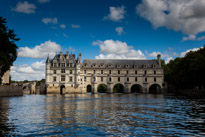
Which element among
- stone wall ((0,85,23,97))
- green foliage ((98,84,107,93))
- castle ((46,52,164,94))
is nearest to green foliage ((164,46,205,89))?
castle ((46,52,164,94))

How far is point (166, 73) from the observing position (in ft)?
318

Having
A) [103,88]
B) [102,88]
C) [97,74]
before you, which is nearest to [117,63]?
[97,74]

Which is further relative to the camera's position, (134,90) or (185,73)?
(134,90)

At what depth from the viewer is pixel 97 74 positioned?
8344 centimetres

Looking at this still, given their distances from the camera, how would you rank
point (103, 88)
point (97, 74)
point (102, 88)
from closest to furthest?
point (97, 74) < point (103, 88) < point (102, 88)

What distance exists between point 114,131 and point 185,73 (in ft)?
204

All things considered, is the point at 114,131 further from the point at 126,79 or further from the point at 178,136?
the point at 126,79

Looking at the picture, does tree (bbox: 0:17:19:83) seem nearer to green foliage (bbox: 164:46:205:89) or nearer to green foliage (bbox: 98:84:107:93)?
green foliage (bbox: 164:46:205:89)

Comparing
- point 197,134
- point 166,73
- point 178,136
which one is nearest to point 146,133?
point 178,136

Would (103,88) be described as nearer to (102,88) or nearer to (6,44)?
(102,88)

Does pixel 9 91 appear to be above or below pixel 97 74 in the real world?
below

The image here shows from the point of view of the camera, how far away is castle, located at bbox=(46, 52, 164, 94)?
79750 millimetres

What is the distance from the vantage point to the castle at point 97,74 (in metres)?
79.8

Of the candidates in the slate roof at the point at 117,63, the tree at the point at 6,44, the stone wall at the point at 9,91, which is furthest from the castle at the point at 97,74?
the tree at the point at 6,44
